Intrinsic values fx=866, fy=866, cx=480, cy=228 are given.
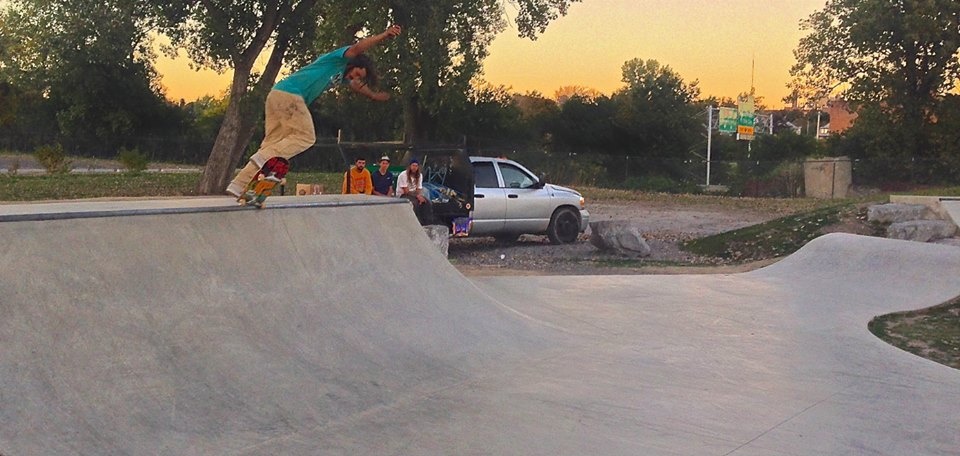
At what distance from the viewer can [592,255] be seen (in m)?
16.8

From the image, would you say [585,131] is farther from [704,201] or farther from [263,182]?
[263,182]

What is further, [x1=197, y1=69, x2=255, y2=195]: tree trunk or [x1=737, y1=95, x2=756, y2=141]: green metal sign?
[x1=737, y1=95, x2=756, y2=141]: green metal sign

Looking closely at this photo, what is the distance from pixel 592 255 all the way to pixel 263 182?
1069cm

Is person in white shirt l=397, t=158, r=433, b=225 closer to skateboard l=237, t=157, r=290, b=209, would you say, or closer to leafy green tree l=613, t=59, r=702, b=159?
skateboard l=237, t=157, r=290, b=209

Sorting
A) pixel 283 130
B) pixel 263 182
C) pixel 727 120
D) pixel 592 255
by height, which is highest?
pixel 727 120

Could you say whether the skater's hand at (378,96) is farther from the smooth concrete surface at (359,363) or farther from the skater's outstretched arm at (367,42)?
the smooth concrete surface at (359,363)

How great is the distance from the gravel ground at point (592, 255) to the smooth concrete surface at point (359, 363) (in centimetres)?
532

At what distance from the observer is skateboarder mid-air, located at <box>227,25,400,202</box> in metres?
6.89

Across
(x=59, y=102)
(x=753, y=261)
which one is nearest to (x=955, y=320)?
(x=753, y=261)

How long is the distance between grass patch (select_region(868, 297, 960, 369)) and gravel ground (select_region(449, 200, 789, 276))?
4146 mm

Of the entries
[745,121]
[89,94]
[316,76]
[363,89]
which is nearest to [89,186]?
[316,76]

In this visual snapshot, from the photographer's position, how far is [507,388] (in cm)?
593

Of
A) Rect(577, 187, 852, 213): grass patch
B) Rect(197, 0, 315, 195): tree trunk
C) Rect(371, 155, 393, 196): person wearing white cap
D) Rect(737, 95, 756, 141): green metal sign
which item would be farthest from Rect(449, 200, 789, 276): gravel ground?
Rect(737, 95, 756, 141): green metal sign

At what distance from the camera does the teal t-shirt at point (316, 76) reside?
6902 mm
